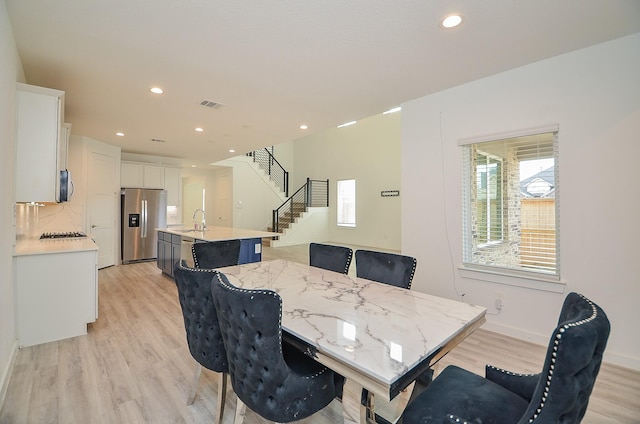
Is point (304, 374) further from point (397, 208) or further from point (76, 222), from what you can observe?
point (397, 208)

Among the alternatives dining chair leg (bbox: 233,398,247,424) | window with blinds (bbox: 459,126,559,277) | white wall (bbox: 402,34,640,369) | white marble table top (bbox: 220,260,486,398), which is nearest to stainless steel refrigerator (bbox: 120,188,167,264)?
white marble table top (bbox: 220,260,486,398)

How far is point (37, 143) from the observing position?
2525mm

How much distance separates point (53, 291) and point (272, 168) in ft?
28.2

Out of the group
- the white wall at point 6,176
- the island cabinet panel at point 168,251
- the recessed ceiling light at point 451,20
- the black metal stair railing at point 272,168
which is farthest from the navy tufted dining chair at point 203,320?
the black metal stair railing at point 272,168

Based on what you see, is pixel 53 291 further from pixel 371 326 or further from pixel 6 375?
pixel 371 326

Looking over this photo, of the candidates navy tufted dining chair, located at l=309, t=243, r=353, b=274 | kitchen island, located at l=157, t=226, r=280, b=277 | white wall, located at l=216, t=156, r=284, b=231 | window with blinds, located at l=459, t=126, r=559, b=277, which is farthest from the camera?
white wall, located at l=216, t=156, r=284, b=231

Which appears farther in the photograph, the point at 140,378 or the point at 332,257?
the point at 332,257

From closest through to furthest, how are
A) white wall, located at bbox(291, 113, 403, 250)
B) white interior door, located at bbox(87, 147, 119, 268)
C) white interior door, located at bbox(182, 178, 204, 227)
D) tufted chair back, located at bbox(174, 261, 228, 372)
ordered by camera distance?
tufted chair back, located at bbox(174, 261, 228, 372) → white interior door, located at bbox(87, 147, 119, 268) → white wall, located at bbox(291, 113, 403, 250) → white interior door, located at bbox(182, 178, 204, 227)

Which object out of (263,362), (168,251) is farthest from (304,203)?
(263,362)

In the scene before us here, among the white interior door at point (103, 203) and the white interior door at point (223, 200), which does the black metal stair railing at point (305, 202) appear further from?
the white interior door at point (103, 203)

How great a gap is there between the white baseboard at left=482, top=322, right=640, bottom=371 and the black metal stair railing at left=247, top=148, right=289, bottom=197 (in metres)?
8.51

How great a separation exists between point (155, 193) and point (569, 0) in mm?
7425

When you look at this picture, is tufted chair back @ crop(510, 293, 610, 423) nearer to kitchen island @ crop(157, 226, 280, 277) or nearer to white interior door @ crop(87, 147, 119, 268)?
kitchen island @ crop(157, 226, 280, 277)

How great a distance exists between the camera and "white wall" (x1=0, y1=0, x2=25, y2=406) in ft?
6.27
